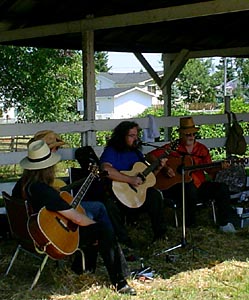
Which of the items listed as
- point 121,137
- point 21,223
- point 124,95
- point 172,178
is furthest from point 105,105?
point 21,223

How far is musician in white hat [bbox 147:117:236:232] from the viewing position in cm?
562

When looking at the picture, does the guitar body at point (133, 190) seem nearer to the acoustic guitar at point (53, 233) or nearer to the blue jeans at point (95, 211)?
the blue jeans at point (95, 211)

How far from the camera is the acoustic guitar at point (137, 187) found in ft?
16.8

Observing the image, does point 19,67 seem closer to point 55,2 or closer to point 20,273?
point 55,2

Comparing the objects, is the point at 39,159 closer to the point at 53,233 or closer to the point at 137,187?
the point at 53,233

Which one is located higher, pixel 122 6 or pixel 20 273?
pixel 122 6

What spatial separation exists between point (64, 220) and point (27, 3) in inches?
151

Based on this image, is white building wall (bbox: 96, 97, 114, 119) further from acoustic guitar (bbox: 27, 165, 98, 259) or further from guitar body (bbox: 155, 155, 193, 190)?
acoustic guitar (bbox: 27, 165, 98, 259)

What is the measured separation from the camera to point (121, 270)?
4.01 meters

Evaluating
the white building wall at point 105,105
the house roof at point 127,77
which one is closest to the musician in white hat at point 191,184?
the white building wall at point 105,105

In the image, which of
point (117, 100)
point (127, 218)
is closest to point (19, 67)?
point (127, 218)

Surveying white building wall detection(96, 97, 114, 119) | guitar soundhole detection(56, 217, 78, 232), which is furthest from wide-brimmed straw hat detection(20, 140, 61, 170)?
white building wall detection(96, 97, 114, 119)

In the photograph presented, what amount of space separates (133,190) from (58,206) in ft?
5.09

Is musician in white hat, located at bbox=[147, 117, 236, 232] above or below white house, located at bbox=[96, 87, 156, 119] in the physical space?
below
